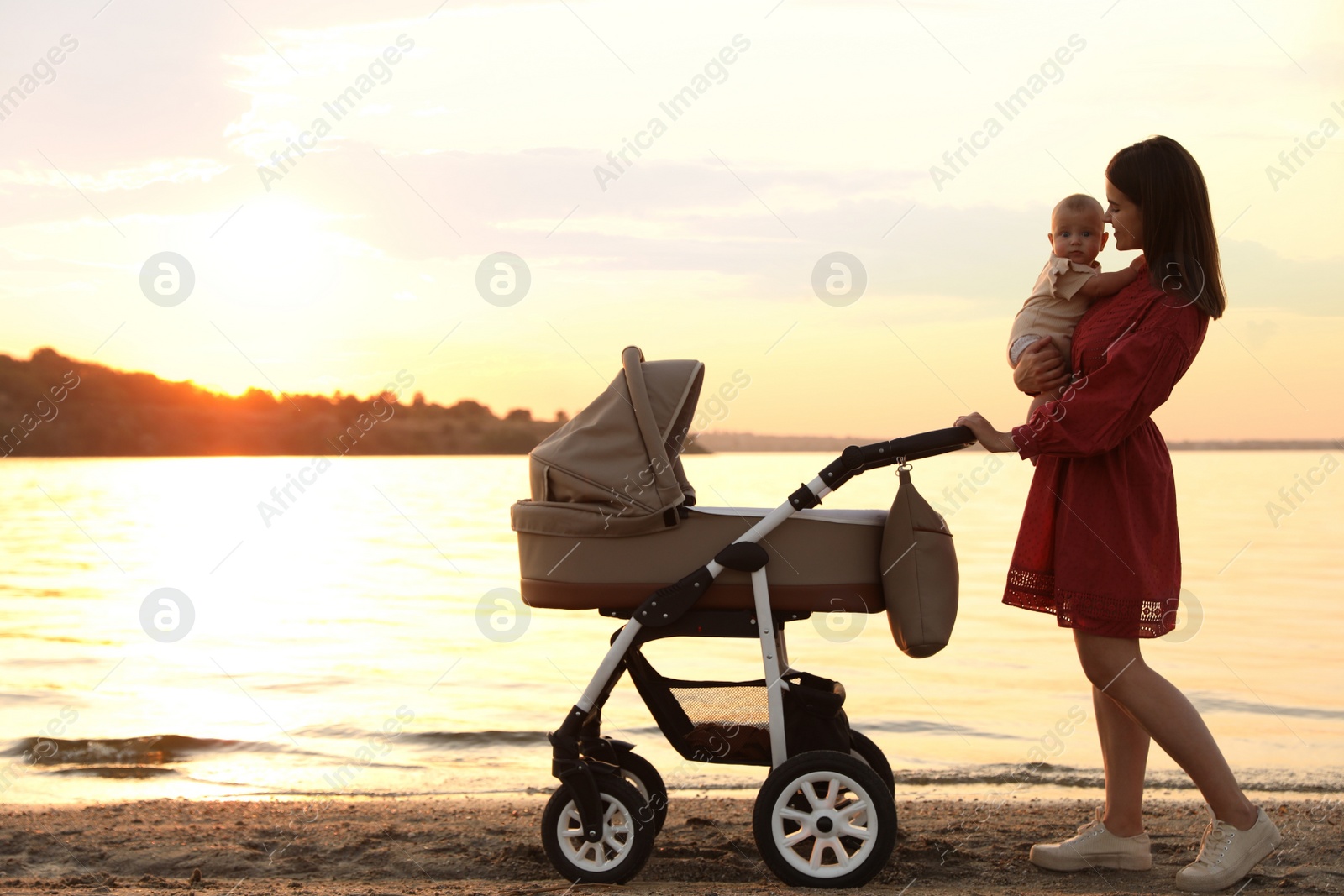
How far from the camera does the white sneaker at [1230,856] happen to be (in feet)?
9.78

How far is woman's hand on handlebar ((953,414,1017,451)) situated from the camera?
287 centimetres

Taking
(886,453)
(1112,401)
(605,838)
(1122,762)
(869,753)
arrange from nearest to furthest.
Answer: (1112,401) → (886,453) → (605,838) → (1122,762) → (869,753)

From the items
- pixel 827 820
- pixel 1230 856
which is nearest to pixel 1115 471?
pixel 1230 856

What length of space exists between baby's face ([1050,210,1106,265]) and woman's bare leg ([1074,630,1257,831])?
103cm

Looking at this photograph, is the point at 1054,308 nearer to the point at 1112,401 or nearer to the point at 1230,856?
the point at 1112,401

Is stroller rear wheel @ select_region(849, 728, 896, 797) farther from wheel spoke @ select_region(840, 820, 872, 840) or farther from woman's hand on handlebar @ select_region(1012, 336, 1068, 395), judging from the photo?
woman's hand on handlebar @ select_region(1012, 336, 1068, 395)

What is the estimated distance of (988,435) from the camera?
9.45ft

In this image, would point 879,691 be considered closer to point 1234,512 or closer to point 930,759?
point 930,759

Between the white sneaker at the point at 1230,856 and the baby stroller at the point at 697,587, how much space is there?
85cm

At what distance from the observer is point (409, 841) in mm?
3688

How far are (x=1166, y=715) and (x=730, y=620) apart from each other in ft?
3.83

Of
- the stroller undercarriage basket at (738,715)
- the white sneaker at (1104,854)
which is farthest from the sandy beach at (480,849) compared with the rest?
the stroller undercarriage basket at (738,715)

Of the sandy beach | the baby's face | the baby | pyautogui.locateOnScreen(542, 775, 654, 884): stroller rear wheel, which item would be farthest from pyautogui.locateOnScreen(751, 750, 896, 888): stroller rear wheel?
the baby's face

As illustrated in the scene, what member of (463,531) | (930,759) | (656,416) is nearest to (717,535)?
(656,416)
